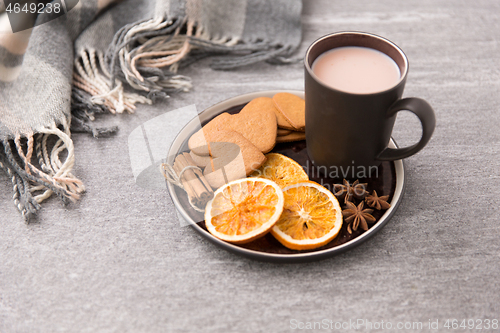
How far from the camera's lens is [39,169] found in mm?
1022

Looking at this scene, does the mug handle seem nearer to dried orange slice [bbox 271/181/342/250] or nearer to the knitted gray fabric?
dried orange slice [bbox 271/181/342/250]

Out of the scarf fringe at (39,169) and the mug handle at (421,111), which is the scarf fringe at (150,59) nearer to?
the scarf fringe at (39,169)

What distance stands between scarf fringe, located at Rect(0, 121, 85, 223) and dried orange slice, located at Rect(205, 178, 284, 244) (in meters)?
0.40

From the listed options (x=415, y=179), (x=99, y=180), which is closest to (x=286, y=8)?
(x=415, y=179)

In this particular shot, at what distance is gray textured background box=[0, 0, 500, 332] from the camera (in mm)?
749

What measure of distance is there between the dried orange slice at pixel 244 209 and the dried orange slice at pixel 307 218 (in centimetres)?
4

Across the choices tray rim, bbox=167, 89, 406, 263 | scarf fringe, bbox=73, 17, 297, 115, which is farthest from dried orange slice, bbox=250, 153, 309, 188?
scarf fringe, bbox=73, 17, 297, 115

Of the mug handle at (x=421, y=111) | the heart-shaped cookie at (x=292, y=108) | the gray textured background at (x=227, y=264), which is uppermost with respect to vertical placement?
the mug handle at (x=421, y=111)

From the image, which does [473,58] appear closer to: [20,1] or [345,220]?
[345,220]

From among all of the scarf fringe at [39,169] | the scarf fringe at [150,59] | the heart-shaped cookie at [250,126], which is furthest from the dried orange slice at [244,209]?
the scarf fringe at [150,59]

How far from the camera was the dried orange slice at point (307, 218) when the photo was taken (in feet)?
2.48

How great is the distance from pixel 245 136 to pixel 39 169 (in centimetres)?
57

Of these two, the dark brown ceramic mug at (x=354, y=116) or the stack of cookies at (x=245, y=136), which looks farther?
the stack of cookies at (x=245, y=136)

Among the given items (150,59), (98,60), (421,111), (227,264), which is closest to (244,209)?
(227,264)
